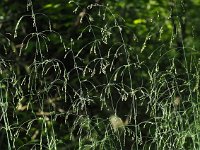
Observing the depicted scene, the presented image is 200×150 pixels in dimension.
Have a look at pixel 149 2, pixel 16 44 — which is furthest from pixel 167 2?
pixel 16 44

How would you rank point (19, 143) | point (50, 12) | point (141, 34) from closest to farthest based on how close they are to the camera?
1. point (19, 143)
2. point (50, 12)
3. point (141, 34)

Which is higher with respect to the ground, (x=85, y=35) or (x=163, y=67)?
(x=85, y=35)

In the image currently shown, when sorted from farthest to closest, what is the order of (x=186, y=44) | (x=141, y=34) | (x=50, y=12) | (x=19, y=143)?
(x=186, y=44), (x=141, y=34), (x=50, y=12), (x=19, y=143)

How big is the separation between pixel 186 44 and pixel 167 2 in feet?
1.31

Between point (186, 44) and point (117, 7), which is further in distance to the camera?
point (186, 44)

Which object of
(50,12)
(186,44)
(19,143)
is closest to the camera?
(19,143)

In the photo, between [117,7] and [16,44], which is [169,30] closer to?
[117,7]

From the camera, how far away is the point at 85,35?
3695mm

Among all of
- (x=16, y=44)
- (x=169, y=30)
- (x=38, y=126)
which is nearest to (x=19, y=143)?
(x=38, y=126)

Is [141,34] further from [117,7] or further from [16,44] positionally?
[16,44]

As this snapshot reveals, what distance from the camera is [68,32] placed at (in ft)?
11.9

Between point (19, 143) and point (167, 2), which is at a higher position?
point (167, 2)

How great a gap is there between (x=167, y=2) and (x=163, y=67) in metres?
0.49

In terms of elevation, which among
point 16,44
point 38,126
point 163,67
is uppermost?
point 16,44
